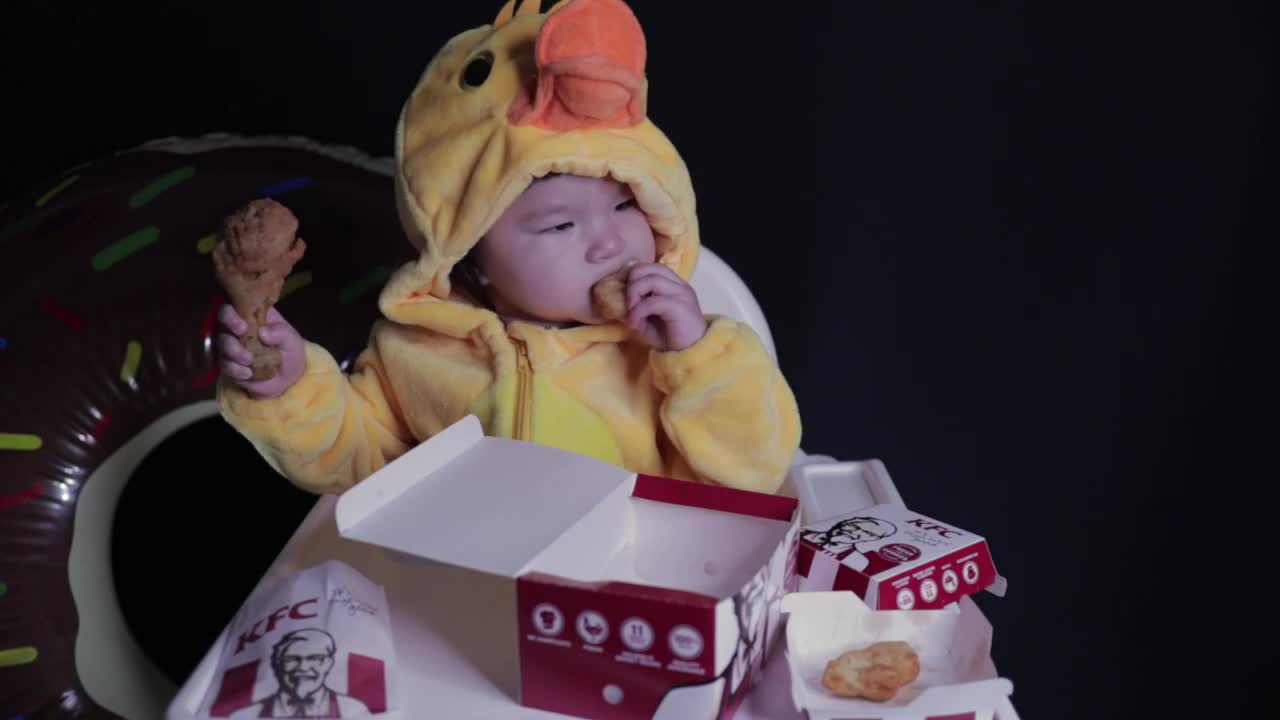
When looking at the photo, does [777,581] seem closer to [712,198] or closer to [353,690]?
[353,690]

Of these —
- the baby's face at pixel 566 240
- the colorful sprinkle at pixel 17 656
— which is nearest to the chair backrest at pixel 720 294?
the baby's face at pixel 566 240

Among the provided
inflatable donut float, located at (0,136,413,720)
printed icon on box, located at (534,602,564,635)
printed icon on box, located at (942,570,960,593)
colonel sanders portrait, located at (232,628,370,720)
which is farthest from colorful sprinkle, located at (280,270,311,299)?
printed icon on box, located at (942,570,960,593)

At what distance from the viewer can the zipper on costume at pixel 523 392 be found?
1113 mm

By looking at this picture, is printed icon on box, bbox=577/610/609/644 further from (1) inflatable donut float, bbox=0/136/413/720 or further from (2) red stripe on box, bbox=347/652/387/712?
(1) inflatable donut float, bbox=0/136/413/720

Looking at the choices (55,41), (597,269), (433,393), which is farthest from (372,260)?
(55,41)

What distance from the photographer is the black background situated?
5.13 ft

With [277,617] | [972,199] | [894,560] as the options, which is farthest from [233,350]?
[972,199]

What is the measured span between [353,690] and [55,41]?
3.81 feet

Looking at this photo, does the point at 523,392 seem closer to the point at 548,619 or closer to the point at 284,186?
the point at 548,619

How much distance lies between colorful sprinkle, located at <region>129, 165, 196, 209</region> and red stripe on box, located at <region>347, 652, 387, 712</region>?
2.16 ft

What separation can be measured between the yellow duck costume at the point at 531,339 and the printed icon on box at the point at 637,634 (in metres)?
0.29

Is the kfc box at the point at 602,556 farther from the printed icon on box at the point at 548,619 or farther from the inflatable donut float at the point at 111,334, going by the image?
the inflatable donut float at the point at 111,334

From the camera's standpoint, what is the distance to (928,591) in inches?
37.3

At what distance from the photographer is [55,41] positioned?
5.39 ft
